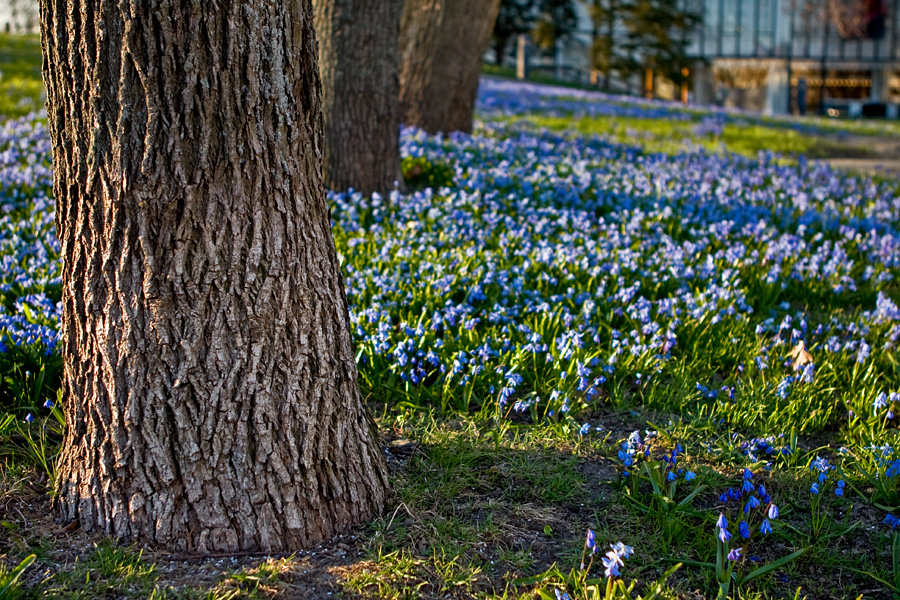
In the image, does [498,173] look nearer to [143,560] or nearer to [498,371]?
[498,371]

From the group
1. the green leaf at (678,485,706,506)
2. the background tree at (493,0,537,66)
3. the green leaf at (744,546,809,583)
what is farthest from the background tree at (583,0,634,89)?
the green leaf at (744,546,809,583)

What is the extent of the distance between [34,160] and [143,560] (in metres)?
5.09

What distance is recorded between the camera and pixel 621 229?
17.4 ft

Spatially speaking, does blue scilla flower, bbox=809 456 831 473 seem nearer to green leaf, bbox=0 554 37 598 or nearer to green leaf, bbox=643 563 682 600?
green leaf, bbox=643 563 682 600

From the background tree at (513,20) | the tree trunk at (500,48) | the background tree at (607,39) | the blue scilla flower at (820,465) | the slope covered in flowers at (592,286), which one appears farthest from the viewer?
the tree trunk at (500,48)

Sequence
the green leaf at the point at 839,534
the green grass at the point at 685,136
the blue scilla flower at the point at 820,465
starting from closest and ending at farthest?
1. the green leaf at the point at 839,534
2. the blue scilla flower at the point at 820,465
3. the green grass at the point at 685,136

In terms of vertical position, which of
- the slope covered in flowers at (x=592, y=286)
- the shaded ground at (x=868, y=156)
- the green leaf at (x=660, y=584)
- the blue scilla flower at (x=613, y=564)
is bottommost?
the green leaf at (x=660, y=584)

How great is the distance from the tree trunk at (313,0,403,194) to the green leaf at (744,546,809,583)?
403 centimetres

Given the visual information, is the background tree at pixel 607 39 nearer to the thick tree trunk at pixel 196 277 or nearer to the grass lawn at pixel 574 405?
the grass lawn at pixel 574 405

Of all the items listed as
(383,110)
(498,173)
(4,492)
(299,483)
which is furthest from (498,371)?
(498,173)

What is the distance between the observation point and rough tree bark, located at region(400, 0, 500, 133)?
23.3ft

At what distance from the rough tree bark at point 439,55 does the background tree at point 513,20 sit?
25600 millimetres

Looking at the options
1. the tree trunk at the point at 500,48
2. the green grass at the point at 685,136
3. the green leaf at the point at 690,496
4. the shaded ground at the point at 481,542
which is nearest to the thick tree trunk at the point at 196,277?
the shaded ground at the point at 481,542

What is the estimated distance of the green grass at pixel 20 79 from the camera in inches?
342
